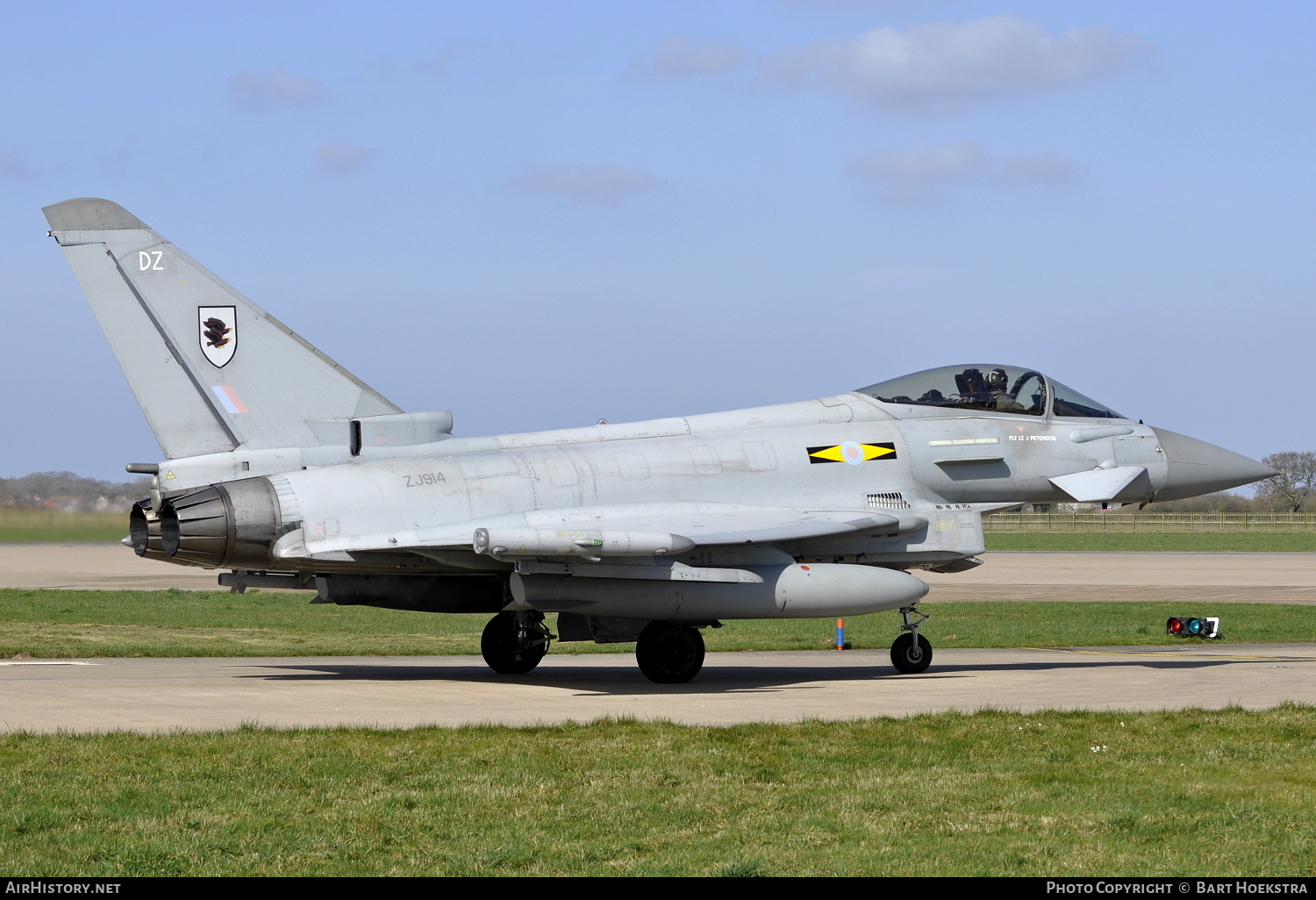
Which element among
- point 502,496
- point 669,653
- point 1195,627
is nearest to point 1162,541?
point 1195,627

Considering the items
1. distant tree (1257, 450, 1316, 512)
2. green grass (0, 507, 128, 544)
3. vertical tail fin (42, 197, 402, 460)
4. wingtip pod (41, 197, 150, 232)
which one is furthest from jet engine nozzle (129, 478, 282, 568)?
distant tree (1257, 450, 1316, 512)

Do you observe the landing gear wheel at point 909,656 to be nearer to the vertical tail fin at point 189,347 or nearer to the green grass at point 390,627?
the green grass at point 390,627

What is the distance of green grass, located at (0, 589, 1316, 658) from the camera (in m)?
22.4

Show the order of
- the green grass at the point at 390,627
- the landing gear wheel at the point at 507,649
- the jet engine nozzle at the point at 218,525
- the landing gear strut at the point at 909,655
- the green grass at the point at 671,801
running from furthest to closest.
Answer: the green grass at the point at 390,627
the landing gear strut at the point at 909,655
the landing gear wheel at the point at 507,649
the jet engine nozzle at the point at 218,525
the green grass at the point at 671,801

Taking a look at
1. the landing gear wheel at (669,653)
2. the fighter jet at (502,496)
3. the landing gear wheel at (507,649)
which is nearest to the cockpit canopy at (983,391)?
the fighter jet at (502,496)

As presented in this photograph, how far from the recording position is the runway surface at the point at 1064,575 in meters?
37.8

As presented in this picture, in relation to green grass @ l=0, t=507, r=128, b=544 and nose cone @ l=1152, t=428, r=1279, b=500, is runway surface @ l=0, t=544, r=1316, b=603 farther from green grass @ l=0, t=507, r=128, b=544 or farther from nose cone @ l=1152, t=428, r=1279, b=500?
nose cone @ l=1152, t=428, r=1279, b=500

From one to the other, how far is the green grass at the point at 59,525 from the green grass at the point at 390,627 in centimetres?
162

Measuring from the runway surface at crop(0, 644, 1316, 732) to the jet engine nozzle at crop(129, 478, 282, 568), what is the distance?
4.80 feet

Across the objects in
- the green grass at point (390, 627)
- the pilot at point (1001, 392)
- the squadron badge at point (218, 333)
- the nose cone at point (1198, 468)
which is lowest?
the green grass at point (390, 627)

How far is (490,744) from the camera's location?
11016 millimetres

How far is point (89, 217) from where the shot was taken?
15.8 metres

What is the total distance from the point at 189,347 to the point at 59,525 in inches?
251
